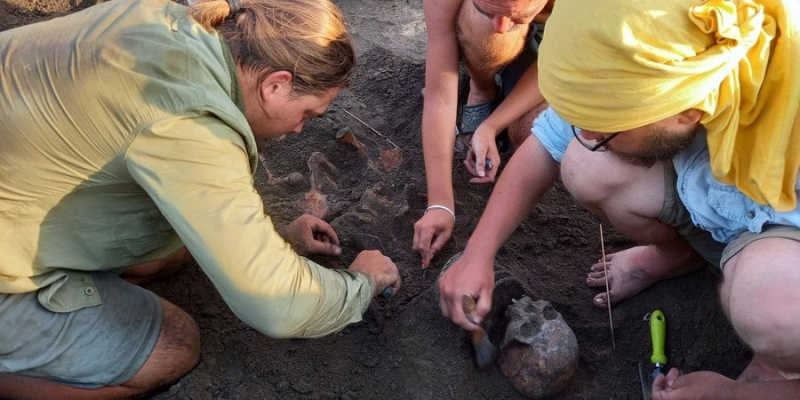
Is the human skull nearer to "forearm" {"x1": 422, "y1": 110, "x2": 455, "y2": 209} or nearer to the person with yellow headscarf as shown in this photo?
the person with yellow headscarf

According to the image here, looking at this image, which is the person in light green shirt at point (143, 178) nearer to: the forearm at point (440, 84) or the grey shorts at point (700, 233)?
the forearm at point (440, 84)

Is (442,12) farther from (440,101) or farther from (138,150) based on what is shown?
(138,150)

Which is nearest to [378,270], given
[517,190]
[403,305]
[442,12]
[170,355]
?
[403,305]

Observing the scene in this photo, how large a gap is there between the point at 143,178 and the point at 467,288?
106 centimetres

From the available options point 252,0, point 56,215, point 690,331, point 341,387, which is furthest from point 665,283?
point 56,215

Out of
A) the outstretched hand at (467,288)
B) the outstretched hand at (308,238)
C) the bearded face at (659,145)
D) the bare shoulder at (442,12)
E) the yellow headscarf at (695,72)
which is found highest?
the yellow headscarf at (695,72)

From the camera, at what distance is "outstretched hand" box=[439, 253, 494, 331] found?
7.43 ft

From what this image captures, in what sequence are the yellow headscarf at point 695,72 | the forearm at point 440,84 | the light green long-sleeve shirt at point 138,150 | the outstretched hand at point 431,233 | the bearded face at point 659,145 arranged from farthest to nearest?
the forearm at point 440,84
the outstretched hand at point 431,233
the bearded face at point 659,145
the light green long-sleeve shirt at point 138,150
the yellow headscarf at point 695,72

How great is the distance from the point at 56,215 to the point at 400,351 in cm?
121

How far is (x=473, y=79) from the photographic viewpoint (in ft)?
10.9

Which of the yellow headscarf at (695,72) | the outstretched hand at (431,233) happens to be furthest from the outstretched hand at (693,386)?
the outstretched hand at (431,233)

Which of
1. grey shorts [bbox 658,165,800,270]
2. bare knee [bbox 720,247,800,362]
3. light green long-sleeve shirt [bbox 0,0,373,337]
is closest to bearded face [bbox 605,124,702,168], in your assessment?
grey shorts [bbox 658,165,800,270]

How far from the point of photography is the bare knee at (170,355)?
232 cm

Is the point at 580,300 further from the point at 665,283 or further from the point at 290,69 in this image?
the point at 290,69
